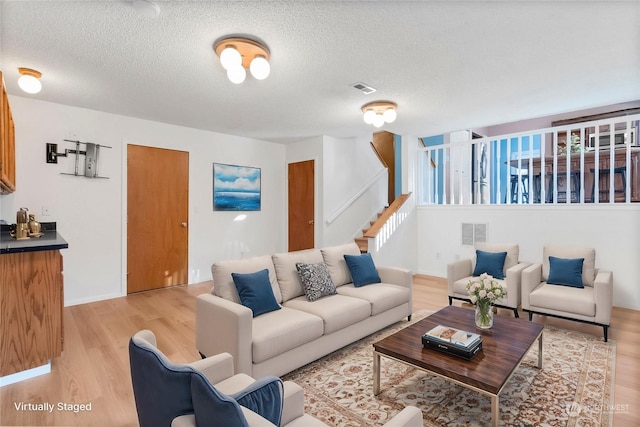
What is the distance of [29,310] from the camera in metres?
2.37

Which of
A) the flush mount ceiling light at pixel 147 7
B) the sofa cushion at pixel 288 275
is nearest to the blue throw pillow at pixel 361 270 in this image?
the sofa cushion at pixel 288 275

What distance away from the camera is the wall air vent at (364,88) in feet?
11.2

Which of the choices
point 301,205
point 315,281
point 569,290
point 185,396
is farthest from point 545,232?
point 185,396

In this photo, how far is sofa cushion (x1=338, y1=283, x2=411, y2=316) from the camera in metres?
3.06

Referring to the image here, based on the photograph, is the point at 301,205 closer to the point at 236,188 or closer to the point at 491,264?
the point at 236,188

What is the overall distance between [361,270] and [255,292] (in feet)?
4.28

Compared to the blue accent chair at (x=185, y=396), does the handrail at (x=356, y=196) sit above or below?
above

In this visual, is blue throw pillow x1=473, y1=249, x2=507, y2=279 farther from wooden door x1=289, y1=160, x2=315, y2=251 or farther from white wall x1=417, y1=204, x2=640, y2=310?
wooden door x1=289, y1=160, x2=315, y2=251

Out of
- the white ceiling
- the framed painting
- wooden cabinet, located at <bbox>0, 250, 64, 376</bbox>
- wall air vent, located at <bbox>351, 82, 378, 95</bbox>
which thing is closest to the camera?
the white ceiling

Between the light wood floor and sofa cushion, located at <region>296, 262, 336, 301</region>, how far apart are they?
1.12m

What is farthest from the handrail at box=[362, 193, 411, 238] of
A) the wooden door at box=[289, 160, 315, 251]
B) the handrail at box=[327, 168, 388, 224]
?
the wooden door at box=[289, 160, 315, 251]

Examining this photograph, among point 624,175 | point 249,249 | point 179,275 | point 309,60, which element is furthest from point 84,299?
point 624,175

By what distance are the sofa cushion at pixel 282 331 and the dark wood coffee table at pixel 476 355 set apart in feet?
1.72

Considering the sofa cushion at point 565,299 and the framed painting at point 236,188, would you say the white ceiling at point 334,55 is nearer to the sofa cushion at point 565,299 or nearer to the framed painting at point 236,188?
the framed painting at point 236,188
